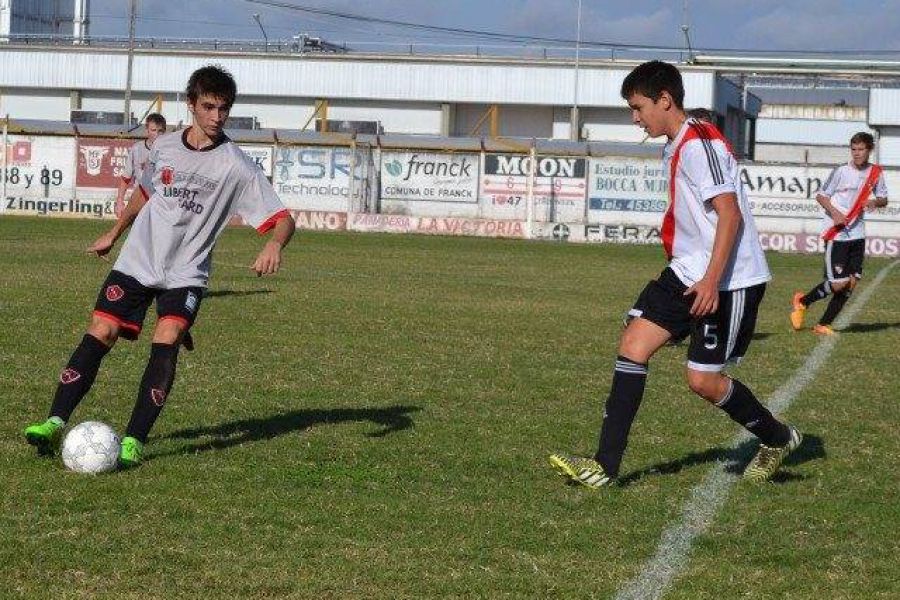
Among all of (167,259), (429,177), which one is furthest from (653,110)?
(429,177)

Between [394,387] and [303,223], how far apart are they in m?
27.4

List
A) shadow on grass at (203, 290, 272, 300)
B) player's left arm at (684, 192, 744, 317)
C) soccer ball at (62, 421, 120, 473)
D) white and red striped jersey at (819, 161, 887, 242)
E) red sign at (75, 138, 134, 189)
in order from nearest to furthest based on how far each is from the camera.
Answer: player's left arm at (684, 192, 744, 317)
soccer ball at (62, 421, 120, 473)
white and red striped jersey at (819, 161, 887, 242)
shadow on grass at (203, 290, 272, 300)
red sign at (75, 138, 134, 189)

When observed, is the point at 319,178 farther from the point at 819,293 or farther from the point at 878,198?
the point at 878,198

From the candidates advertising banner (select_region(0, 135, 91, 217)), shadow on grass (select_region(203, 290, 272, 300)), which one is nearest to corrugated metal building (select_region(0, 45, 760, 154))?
advertising banner (select_region(0, 135, 91, 217))

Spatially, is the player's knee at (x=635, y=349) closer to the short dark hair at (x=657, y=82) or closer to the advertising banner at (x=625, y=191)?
the short dark hair at (x=657, y=82)

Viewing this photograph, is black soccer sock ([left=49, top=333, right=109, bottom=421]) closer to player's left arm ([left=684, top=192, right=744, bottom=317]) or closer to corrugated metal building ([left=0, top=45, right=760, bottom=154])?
player's left arm ([left=684, top=192, right=744, bottom=317])

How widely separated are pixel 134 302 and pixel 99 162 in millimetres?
31538

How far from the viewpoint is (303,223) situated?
3622 centimetres

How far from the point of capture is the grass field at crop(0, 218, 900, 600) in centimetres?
476

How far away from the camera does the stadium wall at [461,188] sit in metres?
33.8

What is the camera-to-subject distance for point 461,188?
118 ft

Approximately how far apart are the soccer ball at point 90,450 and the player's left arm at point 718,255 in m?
2.45

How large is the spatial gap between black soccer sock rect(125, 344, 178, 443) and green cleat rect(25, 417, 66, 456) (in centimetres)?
29

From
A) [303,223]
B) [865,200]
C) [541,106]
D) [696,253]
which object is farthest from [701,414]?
[541,106]
